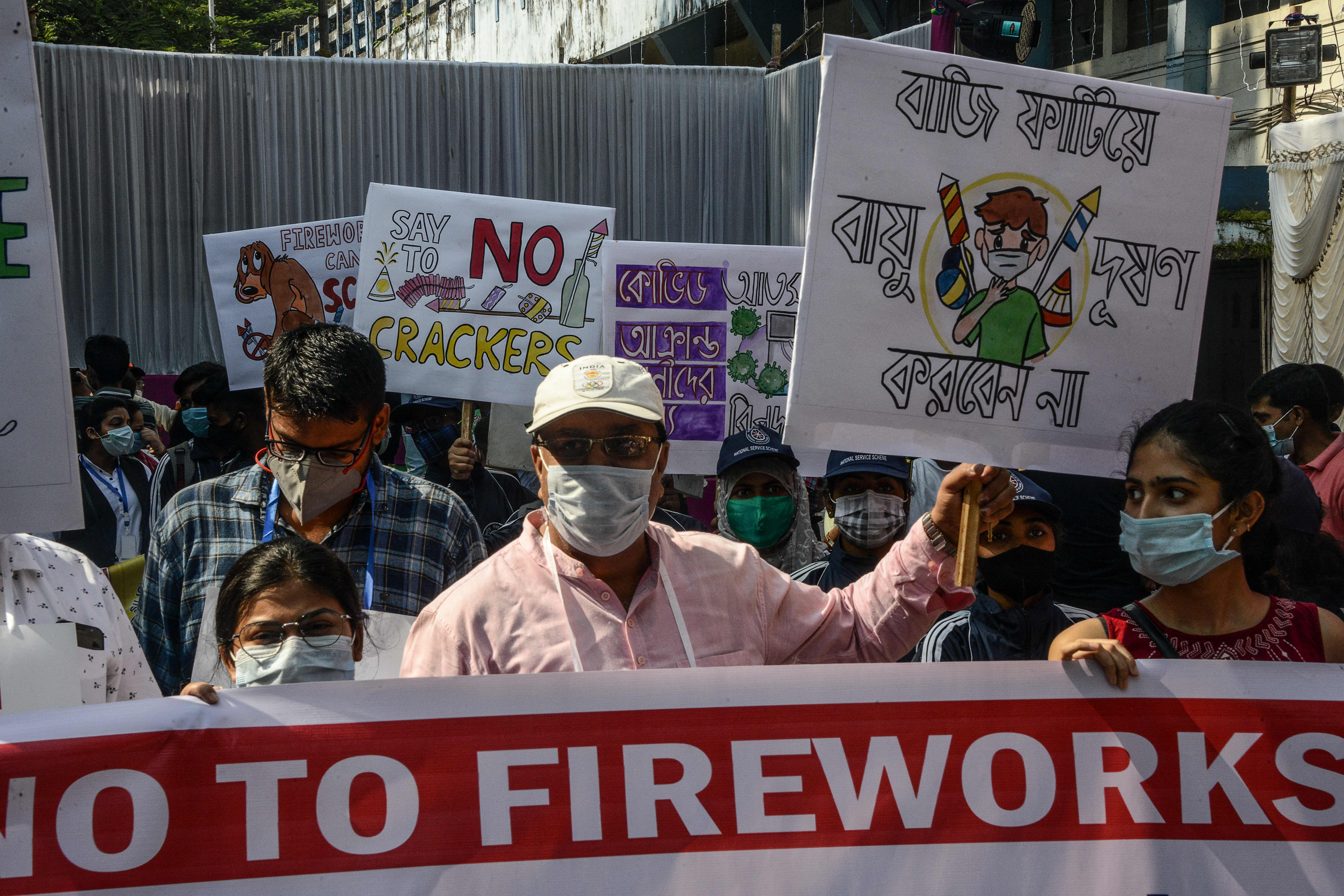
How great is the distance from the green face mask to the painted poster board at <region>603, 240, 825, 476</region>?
1.10m

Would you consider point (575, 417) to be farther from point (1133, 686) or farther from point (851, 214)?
point (1133, 686)

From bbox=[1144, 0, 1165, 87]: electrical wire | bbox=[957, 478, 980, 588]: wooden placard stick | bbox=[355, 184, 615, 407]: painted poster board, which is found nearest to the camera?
bbox=[957, 478, 980, 588]: wooden placard stick

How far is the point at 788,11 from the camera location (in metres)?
22.0

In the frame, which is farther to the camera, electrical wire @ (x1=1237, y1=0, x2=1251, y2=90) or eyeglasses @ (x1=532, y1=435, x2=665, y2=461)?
electrical wire @ (x1=1237, y1=0, x2=1251, y2=90)

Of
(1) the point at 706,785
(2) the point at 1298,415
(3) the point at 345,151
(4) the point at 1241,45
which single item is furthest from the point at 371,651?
(4) the point at 1241,45

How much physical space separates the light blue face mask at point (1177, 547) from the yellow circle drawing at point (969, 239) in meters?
0.42

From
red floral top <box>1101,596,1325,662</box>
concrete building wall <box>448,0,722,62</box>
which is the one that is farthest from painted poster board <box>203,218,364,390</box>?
concrete building wall <box>448,0,722,62</box>

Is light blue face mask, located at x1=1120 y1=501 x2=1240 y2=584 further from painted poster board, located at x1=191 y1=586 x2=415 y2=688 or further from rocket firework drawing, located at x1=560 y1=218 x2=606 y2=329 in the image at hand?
rocket firework drawing, located at x1=560 y1=218 x2=606 y2=329

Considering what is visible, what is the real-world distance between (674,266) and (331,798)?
3639mm

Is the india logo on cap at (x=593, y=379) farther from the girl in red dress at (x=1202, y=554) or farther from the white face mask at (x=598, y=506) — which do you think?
the girl in red dress at (x=1202, y=554)

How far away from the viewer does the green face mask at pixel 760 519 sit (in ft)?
13.1

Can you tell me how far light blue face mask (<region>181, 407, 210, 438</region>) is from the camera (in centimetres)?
603

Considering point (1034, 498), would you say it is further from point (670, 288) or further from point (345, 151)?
point (345, 151)

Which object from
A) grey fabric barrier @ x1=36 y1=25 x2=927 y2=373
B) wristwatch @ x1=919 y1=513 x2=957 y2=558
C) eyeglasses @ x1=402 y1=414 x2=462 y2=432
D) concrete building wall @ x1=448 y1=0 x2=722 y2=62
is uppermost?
concrete building wall @ x1=448 y1=0 x2=722 y2=62
